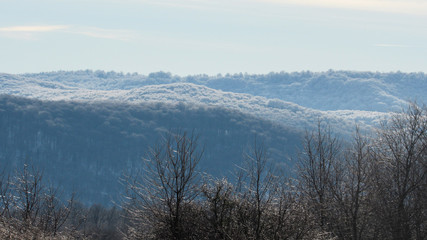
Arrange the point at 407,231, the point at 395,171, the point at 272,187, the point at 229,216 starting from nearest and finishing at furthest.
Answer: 1. the point at 229,216
2. the point at 272,187
3. the point at 407,231
4. the point at 395,171

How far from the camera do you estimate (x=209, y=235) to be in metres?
27.3

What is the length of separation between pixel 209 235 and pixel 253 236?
6.98ft

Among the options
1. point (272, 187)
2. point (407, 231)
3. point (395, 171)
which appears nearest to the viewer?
point (272, 187)

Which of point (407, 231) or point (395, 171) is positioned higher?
point (395, 171)

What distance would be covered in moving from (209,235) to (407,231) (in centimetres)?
1250

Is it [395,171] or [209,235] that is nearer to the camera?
[209,235]

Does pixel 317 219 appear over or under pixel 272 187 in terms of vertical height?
under

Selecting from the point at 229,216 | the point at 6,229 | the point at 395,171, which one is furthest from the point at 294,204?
the point at 6,229

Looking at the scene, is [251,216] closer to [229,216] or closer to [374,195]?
[229,216]

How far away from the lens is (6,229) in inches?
1064

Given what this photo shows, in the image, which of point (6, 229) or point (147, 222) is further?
point (147, 222)

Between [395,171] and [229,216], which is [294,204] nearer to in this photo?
[229,216]

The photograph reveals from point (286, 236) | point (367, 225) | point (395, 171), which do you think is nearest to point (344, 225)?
point (367, 225)

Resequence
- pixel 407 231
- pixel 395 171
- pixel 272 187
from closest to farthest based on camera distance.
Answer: pixel 272 187 < pixel 407 231 < pixel 395 171
